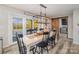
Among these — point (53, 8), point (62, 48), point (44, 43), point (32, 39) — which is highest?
point (53, 8)

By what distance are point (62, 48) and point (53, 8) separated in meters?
1.03

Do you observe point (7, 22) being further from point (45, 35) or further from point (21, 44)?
point (45, 35)

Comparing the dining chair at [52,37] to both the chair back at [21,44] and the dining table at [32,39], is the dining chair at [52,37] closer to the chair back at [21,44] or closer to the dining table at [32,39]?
the dining table at [32,39]

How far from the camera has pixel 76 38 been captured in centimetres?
232

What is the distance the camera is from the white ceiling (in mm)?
2217

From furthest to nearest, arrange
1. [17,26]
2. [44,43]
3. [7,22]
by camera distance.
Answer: [44,43]
[17,26]
[7,22]

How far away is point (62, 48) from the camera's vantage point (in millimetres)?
2395

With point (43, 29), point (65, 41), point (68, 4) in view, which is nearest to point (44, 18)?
point (43, 29)

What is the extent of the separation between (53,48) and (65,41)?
1.28ft

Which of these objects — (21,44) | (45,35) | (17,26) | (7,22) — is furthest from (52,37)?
(7,22)

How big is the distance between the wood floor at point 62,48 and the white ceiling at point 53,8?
60cm
